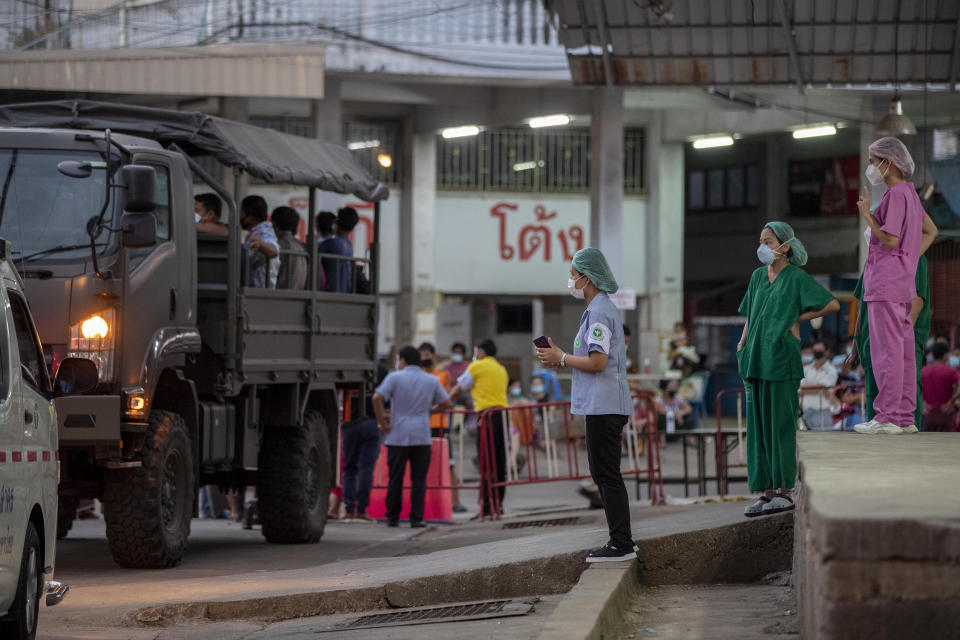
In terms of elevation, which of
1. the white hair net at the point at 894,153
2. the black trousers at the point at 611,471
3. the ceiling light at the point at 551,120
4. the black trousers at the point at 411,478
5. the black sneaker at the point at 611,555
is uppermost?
the ceiling light at the point at 551,120

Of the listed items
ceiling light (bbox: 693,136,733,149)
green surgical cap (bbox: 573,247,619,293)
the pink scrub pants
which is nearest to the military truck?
green surgical cap (bbox: 573,247,619,293)

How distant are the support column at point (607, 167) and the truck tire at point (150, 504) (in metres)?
17.4

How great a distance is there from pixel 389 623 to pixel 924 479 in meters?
2.98

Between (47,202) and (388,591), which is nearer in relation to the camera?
(388,591)

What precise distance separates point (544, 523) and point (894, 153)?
6694 mm

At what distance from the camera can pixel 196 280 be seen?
11.3 meters

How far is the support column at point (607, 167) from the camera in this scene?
2767 cm

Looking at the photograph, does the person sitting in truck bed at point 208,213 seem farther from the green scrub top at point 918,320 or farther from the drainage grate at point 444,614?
the green scrub top at point 918,320

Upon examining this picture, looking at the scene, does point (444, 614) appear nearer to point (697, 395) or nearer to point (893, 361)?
point (893, 361)

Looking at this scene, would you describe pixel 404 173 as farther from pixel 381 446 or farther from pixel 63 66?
pixel 381 446

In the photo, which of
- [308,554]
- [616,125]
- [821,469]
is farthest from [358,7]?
[821,469]

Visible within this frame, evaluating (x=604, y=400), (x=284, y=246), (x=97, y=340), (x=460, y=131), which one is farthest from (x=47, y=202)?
(x=460, y=131)

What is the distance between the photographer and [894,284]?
8.61m

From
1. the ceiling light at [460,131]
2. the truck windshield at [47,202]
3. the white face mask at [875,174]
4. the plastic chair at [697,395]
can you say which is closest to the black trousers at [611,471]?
the white face mask at [875,174]
